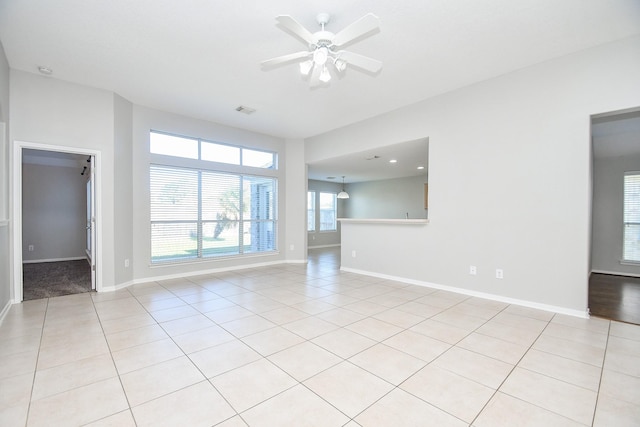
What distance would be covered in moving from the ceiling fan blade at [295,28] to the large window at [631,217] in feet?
23.1

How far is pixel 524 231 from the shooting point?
11.5 ft

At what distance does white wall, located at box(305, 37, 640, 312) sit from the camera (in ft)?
10.2

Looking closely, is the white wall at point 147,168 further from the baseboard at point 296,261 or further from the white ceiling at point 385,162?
the white ceiling at point 385,162

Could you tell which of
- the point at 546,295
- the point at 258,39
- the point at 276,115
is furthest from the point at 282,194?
the point at 546,295

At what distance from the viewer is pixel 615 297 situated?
13.1 ft

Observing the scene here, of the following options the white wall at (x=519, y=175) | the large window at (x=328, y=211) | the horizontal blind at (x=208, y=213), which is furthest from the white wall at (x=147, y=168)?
the large window at (x=328, y=211)

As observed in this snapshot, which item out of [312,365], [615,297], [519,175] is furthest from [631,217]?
[312,365]

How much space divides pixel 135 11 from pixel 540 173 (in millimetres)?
4557

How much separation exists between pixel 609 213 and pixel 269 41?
7.32m

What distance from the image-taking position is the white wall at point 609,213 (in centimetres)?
572

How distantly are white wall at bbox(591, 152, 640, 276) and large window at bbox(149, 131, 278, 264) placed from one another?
6912 millimetres

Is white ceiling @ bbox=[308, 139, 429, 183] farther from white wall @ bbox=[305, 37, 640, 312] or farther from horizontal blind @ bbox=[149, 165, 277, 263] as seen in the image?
horizontal blind @ bbox=[149, 165, 277, 263]

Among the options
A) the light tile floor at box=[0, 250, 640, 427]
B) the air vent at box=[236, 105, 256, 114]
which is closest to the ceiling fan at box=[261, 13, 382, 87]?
the air vent at box=[236, 105, 256, 114]

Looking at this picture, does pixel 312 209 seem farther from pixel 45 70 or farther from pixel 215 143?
pixel 45 70
